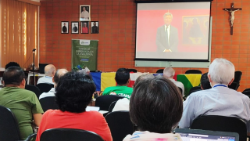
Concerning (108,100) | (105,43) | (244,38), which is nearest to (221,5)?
(244,38)

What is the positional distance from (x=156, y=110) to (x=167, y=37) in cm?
678

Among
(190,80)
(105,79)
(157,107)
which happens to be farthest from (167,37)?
(157,107)

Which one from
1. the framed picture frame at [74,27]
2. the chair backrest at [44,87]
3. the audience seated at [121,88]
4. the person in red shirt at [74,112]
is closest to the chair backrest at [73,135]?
the person in red shirt at [74,112]

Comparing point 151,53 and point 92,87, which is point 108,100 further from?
point 151,53

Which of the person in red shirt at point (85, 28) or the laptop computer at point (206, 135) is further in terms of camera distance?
the person in red shirt at point (85, 28)

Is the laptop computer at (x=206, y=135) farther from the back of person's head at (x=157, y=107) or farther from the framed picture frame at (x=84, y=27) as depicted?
the framed picture frame at (x=84, y=27)

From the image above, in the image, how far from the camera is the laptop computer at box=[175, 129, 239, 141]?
1.19 metres

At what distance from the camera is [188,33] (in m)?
7.40

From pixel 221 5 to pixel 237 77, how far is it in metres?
2.21

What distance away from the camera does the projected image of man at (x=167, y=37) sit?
24.5 ft

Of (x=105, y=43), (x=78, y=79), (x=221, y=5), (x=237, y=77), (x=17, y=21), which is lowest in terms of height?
(x=237, y=77)

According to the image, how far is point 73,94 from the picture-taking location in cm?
163

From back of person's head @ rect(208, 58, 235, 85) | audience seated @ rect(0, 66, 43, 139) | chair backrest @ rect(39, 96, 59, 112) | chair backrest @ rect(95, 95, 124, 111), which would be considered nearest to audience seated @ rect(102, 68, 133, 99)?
chair backrest @ rect(95, 95, 124, 111)

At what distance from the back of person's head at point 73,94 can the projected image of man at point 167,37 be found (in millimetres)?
6035
